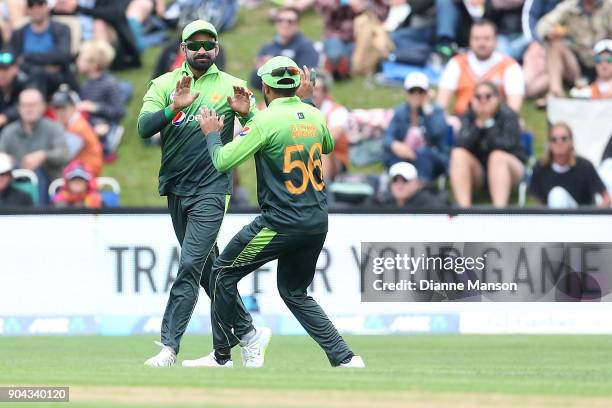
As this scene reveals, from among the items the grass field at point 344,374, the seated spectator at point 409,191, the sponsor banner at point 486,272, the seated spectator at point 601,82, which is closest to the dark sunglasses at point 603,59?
the seated spectator at point 601,82

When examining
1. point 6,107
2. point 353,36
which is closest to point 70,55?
point 6,107

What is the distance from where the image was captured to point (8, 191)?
17938 millimetres

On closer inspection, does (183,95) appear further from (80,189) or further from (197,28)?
(80,189)

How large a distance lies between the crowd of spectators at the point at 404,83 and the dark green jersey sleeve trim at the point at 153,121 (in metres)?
5.88

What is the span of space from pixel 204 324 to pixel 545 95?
701 cm

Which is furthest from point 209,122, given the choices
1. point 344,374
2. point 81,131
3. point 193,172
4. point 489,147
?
point 81,131

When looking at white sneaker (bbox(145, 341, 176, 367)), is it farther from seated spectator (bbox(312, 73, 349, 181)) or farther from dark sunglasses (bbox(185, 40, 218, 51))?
seated spectator (bbox(312, 73, 349, 181))

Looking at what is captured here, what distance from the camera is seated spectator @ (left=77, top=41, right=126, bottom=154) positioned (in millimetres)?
20594

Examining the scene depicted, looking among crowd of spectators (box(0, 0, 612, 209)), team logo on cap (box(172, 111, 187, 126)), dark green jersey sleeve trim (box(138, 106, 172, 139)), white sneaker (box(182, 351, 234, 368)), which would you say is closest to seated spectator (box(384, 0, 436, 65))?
crowd of spectators (box(0, 0, 612, 209))

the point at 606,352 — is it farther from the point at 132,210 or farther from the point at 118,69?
the point at 118,69

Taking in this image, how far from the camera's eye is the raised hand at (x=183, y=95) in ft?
34.8

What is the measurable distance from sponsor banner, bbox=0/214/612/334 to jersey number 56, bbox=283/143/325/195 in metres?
5.55

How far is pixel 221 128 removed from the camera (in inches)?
418

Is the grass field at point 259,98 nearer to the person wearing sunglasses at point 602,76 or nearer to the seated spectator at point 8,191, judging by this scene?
the person wearing sunglasses at point 602,76
